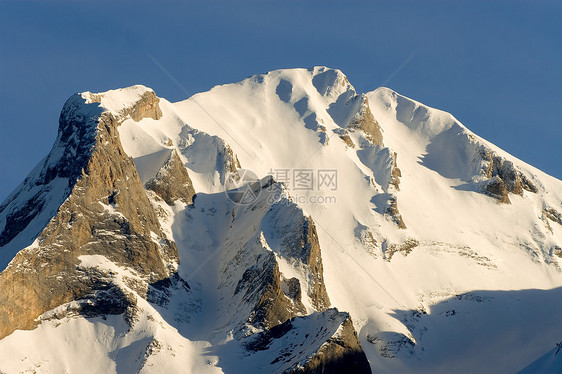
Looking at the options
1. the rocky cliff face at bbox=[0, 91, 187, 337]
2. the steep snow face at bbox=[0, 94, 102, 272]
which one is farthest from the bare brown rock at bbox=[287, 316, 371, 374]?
the steep snow face at bbox=[0, 94, 102, 272]

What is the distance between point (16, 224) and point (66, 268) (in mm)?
19648

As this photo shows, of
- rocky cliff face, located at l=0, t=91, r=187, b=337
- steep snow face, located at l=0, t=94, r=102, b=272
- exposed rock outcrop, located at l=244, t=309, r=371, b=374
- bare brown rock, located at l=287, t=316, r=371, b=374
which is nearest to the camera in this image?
bare brown rock, located at l=287, t=316, r=371, b=374

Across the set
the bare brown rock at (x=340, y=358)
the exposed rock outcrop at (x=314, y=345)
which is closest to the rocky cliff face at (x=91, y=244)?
the exposed rock outcrop at (x=314, y=345)

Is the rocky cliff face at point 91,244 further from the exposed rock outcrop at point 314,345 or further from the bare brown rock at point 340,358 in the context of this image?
the bare brown rock at point 340,358

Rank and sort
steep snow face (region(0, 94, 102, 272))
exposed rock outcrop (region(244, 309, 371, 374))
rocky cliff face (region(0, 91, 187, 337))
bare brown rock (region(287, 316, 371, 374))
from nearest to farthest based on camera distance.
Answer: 1. bare brown rock (region(287, 316, 371, 374))
2. exposed rock outcrop (region(244, 309, 371, 374))
3. rocky cliff face (region(0, 91, 187, 337))
4. steep snow face (region(0, 94, 102, 272))

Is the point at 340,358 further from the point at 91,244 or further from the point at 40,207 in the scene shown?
the point at 40,207

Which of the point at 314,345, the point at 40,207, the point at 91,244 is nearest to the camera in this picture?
the point at 314,345

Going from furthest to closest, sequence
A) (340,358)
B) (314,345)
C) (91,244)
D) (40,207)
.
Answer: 1. (40,207)
2. (91,244)
3. (314,345)
4. (340,358)

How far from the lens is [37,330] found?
171m

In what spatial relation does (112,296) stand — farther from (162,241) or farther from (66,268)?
(162,241)

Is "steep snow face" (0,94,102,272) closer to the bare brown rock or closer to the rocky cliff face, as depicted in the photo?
Result: the rocky cliff face

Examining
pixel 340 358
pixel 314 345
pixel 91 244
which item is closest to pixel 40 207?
pixel 91 244

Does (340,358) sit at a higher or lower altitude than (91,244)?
lower

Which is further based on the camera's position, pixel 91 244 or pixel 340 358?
pixel 91 244
